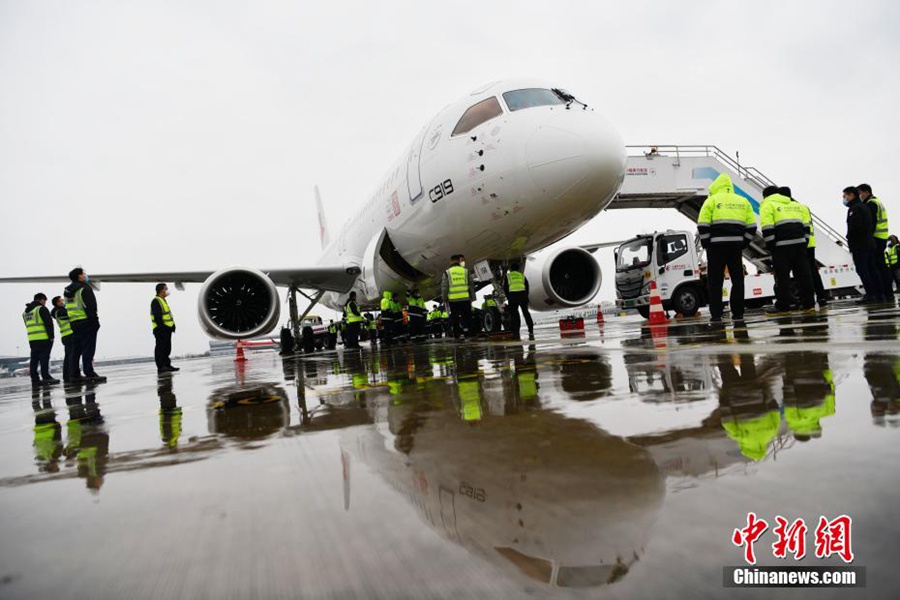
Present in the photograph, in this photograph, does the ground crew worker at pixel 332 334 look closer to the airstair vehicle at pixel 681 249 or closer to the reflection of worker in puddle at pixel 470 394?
the airstair vehicle at pixel 681 249

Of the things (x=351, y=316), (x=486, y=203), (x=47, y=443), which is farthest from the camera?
(x=351, y=316)

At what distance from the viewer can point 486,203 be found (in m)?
6.09

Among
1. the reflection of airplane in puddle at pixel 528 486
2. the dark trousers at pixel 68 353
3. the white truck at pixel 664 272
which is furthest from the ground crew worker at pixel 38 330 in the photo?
the white truck at pixel 664 272

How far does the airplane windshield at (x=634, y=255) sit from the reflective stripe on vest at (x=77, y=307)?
407 inches

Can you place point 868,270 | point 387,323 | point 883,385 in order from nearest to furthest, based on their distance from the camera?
point 883,385, point 868,270, point 387,323

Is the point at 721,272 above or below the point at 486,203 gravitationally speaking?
below

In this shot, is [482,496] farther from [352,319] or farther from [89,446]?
[352,319]

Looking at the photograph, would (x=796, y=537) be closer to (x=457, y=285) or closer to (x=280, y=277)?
(x=457, y=285)

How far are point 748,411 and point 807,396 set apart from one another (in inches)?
9.3

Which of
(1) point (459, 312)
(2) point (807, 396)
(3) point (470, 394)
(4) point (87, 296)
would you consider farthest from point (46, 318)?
(2) point (807, 396)

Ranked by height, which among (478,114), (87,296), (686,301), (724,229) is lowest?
(686,301)

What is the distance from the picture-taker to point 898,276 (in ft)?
38.7

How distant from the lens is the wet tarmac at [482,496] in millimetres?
587

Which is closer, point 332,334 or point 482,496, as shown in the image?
point 482,496
